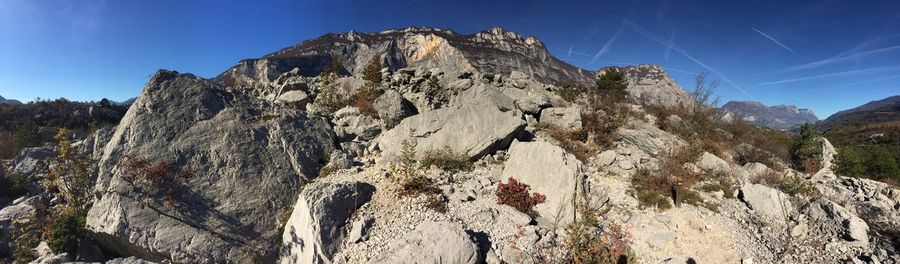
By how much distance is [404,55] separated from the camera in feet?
476

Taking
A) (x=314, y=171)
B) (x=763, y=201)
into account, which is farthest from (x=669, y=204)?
(x=314, y=171)

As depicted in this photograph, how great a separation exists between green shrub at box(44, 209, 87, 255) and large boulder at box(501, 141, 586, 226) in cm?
1298

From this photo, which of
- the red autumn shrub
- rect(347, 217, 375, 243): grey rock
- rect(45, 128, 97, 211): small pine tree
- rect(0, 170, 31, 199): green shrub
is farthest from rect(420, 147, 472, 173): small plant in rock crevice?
rect(0, 170, 31, 199): green shrub

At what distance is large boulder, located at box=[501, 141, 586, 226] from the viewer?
10617 millimetres

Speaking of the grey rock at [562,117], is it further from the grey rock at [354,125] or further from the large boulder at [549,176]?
the grey rock at [354,125]

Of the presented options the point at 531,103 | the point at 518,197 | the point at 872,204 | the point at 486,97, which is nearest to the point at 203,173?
the point at 518,197

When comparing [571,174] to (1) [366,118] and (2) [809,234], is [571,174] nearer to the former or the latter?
(2) [809,234]

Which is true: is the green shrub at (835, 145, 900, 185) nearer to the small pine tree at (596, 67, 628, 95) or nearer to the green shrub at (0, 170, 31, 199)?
the small pine tree at (596, 67, 628, 95)

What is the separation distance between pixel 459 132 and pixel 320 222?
22.7 ft

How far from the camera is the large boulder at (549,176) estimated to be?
10.6m

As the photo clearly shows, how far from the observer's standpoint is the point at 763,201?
1184cm

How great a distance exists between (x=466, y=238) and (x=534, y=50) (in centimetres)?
17843

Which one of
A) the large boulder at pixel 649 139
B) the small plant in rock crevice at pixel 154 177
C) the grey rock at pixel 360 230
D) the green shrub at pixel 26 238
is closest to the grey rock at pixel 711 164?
the large boulder at pixel 649 139

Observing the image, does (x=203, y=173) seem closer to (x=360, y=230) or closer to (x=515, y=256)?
(x=360, y=230)
